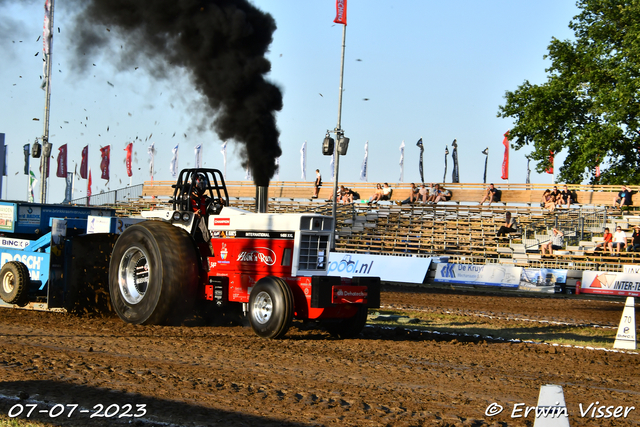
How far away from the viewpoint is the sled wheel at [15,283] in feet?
33.8

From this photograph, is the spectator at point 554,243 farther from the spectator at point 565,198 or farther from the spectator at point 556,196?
the spectator at point 556,196

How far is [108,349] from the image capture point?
7.43 metres

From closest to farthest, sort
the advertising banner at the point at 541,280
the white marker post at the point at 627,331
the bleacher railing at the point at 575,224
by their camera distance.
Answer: the white marker post at the point at 627,331 < the advertising banner at the point at 541,280 < the bleacher railing at the point at 575,224

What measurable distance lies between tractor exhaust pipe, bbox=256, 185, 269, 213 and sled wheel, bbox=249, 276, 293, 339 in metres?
1.20

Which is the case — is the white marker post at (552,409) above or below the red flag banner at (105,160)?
below

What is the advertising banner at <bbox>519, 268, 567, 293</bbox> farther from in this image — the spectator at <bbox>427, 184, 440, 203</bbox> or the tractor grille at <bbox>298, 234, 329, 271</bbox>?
the tractor grille at <bbox>298, 234, 329, 271</bbox>

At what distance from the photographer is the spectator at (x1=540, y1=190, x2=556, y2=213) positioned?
1011 inches

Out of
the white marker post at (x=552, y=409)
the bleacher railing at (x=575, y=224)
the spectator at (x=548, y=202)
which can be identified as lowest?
the white marker post at (x=552, y=409)

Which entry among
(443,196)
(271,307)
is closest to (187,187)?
(271,307)

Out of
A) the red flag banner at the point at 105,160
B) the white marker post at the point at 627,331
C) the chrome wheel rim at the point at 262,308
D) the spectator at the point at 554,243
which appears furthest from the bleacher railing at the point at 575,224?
the red flag banner at the point at 105,160

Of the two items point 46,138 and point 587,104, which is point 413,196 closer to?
point 587,104

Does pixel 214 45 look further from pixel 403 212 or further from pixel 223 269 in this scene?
pixel 403 212

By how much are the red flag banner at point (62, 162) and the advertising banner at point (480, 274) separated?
31.6 meters

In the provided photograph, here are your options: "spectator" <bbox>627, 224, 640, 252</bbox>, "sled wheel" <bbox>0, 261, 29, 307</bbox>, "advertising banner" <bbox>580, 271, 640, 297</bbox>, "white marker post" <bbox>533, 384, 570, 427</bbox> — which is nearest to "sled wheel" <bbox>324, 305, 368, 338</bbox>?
"sled wheel" <bbox>0, 261, 29, 307</bbox>
